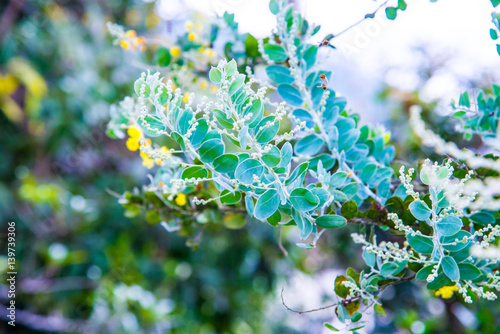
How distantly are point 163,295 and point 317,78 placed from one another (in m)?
1.76

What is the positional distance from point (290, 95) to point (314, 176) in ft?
0.57

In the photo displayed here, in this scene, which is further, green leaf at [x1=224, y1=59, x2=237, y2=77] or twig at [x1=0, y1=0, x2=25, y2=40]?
twig at [x1=0, y1=0, x2=25, y2=40]

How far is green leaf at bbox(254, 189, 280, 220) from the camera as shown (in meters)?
0.44

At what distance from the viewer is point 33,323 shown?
1738 millimetres

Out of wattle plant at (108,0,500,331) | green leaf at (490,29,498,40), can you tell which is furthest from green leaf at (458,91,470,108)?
green leaf at (490,29,498,40)

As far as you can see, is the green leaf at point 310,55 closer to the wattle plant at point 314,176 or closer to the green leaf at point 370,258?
the wattle plant at point 314,176

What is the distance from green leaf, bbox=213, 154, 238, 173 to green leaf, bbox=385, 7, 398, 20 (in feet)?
1.27

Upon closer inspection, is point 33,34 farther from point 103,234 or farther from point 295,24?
point 295,24

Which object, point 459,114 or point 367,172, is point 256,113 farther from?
point 459,114

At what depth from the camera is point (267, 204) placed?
440mm

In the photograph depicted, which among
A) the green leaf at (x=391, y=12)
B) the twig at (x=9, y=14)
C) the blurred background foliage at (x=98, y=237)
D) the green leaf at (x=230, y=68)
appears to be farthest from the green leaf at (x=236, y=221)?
the twig at (x=9, y=14)

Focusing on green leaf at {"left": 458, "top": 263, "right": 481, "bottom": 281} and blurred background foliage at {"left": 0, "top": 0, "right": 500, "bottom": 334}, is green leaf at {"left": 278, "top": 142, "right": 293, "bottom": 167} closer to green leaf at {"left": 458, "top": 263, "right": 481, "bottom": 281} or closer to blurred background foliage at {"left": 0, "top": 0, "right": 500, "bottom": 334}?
green leaf at {"left": 458, "top": 263, "right": 481, "bottom": 281}

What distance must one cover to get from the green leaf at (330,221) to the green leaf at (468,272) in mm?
168

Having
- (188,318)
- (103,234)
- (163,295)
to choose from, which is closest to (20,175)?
(103,234)
